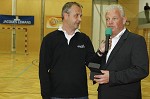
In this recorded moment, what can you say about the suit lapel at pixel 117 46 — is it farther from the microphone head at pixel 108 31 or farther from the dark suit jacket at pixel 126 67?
the microphone head at pixel 108 31

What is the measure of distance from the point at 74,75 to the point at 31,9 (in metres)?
15.0

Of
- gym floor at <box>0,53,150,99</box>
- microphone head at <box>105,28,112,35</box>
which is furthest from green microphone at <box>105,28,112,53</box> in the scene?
gym floor at <box>0,53,150,99</box>

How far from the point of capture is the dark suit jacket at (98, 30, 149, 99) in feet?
6.49

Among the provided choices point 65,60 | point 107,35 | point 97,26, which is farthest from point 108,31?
point 97,26

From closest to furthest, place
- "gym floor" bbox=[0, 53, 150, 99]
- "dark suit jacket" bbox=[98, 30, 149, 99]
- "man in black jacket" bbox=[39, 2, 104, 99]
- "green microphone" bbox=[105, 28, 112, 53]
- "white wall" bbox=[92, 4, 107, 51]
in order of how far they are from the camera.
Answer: "dark suit jacket" bbox=[98, 30, 149, 99] → "green microphone" bbox=[105, 28, 112, 53] → "man in black jacket" bbox=[39, 2, 104, 99] → "gym floor" bbox=[0, 53, 150, 99] → "white wall" bbox=[92, 4, 107, 51]

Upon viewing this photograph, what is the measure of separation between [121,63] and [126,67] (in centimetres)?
5

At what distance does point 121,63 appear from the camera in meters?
Result: 2.10

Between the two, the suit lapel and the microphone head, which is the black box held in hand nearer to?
the suit lapel

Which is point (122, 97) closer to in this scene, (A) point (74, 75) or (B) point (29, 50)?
(A) point (74, 75)

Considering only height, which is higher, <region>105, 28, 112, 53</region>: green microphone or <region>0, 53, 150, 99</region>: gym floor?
<region>105, 28, 112, 53</region>: green microphone

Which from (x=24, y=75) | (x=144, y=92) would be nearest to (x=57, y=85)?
(x=144, y=92)

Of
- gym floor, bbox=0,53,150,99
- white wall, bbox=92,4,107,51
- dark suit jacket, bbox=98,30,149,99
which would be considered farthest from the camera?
white wall, bbox=92,4,107,51

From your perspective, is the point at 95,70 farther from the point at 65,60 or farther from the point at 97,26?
the point at 97,26

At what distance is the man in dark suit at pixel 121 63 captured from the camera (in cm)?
198
